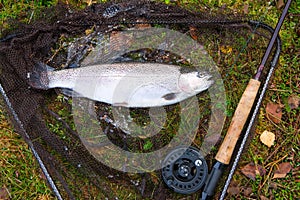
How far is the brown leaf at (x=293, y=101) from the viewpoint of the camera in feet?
10.1

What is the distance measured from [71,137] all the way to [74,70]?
0.47 meters

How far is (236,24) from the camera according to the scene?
298cm

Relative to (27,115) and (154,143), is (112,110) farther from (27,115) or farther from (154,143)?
(27,115)

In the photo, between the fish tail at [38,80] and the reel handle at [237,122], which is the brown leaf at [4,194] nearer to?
the fish tail at [38,80]

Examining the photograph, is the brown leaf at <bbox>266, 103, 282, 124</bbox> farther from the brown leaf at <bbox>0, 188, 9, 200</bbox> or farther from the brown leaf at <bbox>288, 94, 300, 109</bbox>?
the brown leaf at <bbox>0, 188, 9, 200</bbox>

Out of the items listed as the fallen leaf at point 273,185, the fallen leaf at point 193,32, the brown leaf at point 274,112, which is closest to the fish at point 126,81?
the fallen leaf at point 193,32

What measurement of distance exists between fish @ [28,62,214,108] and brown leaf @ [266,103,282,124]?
547mm

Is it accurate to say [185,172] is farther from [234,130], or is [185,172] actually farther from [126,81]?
[126,81]

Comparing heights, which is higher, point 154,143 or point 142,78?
point 142,78

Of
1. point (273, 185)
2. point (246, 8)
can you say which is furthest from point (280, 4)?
point (273, 185)

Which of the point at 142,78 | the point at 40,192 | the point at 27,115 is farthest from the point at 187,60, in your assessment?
the point at 40,192

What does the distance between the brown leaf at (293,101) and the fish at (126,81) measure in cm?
68

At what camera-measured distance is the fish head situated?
2.89 meters

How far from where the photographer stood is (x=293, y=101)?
10.2 ft
